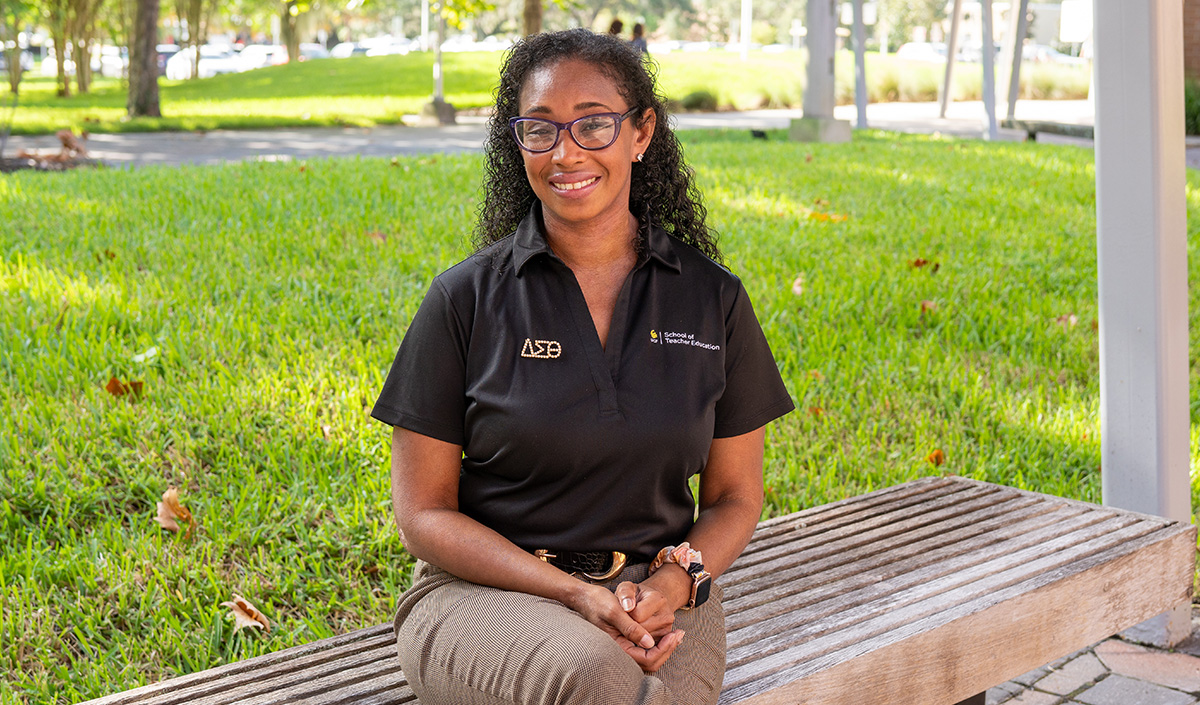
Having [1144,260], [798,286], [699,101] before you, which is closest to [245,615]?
[1144,260]

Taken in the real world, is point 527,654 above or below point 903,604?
above

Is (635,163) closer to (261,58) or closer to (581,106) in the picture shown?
(581,106)

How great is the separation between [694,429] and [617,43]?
0.75 m

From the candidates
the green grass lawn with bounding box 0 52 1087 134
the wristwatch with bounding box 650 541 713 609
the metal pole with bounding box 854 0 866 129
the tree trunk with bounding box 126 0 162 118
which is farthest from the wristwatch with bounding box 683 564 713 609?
the tree trunk with bounding box 126 0 162 118

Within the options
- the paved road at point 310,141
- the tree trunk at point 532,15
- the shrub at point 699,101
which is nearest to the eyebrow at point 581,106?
the paved road at point 310,141

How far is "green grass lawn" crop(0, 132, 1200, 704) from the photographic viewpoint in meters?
2.97

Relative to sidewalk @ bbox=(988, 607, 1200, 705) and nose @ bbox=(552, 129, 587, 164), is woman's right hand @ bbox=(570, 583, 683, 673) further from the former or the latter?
sidewalk @ bbox=(988, 607, 1200, 705)

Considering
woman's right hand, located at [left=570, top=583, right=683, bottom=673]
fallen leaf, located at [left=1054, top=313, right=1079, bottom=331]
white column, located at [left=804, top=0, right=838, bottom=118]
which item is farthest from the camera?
white column, located at [left=804, top=0, right=838, bottom=118]

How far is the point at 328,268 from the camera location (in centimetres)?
548

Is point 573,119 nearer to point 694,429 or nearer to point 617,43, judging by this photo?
point 617,43

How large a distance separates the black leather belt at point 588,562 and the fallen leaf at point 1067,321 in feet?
12.5

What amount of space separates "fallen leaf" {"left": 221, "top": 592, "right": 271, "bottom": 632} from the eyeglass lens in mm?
1492

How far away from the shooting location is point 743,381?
2.19m

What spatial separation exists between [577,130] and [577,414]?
1.70ft
